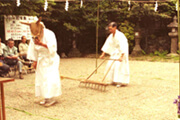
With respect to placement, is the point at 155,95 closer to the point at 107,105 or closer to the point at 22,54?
the point at 107,105

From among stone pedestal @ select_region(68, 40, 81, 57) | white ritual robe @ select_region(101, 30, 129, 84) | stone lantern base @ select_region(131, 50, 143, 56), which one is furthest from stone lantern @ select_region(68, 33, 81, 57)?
white ritual robe @ select_region(101, 30, 129, 84)

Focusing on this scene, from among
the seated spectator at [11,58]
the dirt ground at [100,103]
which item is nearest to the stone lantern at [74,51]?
the seated spectator at [11,58]

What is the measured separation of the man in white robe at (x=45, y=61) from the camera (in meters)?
4.43

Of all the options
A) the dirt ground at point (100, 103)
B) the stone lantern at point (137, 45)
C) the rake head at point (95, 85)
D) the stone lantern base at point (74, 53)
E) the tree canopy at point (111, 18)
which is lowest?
the dirt ground at point (100, 103)

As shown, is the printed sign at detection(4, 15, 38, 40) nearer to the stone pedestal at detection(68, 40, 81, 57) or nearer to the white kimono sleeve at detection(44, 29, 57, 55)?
the white kimono sleeve at detection(44, 29, 57, 55)

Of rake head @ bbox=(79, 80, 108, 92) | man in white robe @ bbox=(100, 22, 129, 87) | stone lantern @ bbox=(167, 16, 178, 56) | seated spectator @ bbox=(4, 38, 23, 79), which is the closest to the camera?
rake head @ bbox=(79, 80, 108, 92)

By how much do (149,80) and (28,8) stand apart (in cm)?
566

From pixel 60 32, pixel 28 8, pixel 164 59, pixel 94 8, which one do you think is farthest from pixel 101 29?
pixel 28 8

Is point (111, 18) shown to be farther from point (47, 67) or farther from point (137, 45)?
point (47, 67)

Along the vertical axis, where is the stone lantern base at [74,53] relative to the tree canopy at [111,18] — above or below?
below

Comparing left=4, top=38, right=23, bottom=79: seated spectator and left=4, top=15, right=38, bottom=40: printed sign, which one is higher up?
left=4, top=15, right=38, bottom=40: printed sign

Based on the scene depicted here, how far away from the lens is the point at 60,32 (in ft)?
49.2

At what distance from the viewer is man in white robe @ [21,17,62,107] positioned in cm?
443

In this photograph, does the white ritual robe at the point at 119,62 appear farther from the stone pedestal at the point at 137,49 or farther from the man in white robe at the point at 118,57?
the stone pedestal at the point at 137,49
